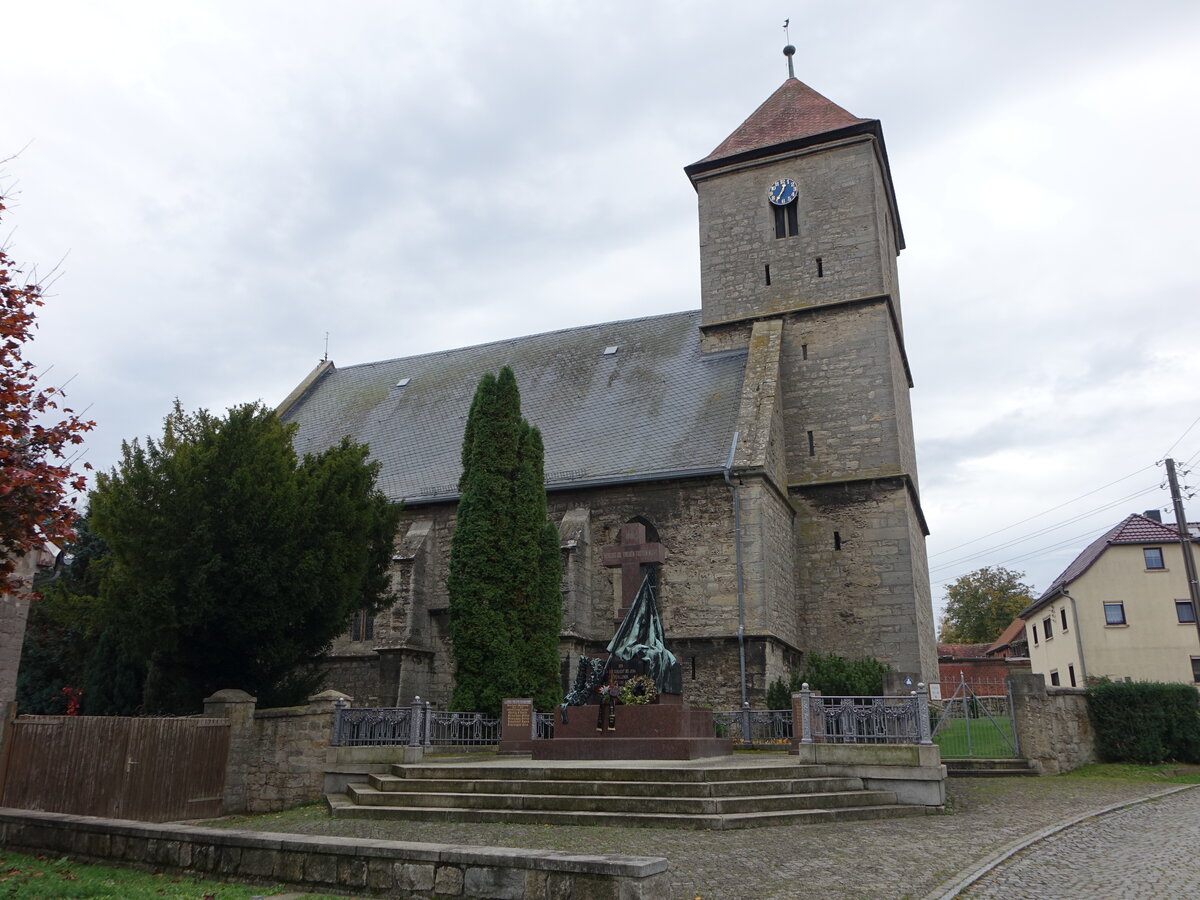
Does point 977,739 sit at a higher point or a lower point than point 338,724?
lower

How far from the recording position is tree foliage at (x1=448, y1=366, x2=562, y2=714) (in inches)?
663

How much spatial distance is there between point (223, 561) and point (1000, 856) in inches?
461

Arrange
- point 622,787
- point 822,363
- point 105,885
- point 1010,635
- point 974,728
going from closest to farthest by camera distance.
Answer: point 105,885 < point 622,787 < point 974,728 < point 822,363 < point 1010,635

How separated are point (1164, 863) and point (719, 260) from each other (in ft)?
61.8

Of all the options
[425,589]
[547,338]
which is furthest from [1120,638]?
[425,589]

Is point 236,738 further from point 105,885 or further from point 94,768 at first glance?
point 105,885

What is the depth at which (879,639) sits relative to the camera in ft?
66.3

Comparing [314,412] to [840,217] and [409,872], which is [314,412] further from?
[409,872]

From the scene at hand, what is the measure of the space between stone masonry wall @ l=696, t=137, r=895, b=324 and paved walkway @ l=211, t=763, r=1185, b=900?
46.4 feet

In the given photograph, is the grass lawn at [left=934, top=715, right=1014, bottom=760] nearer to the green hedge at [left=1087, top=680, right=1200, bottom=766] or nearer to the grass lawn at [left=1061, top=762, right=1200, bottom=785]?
the grass lawn at [left=1061, top=762, right=1200, bottom=785]

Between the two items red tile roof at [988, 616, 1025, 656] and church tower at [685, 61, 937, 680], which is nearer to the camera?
church tower at [685, 61, 937, 680]

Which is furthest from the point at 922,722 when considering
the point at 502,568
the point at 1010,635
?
the point at 1010,635

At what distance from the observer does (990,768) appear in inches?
583

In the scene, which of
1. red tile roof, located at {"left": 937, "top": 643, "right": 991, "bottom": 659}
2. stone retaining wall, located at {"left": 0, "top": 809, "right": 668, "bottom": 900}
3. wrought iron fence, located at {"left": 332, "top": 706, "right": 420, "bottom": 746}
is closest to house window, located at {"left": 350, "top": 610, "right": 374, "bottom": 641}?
wrought iron fence, located at {"left": 332, "top": 706, "right": 420, "bottom": 746}
